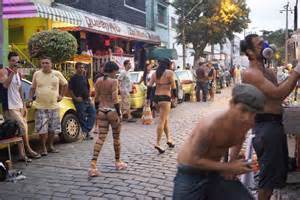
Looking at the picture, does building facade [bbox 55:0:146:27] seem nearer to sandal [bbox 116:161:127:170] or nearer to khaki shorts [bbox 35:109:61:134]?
khaki shorts [bbox 35:109:61:134]

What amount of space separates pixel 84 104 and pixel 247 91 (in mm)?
7849

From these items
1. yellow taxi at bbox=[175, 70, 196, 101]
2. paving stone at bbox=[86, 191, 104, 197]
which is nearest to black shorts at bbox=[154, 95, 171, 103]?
paving stone at bbox=[86, 191, 104, 197]

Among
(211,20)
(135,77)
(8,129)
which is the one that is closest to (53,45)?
(135,77)

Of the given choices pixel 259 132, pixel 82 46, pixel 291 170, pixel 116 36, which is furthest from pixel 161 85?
pixel 116 36

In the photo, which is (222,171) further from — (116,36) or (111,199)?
(116,36)

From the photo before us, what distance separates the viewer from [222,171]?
10.7 feet

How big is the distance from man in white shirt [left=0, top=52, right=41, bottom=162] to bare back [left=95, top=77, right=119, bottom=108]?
166 centimetres

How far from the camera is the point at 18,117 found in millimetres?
8430

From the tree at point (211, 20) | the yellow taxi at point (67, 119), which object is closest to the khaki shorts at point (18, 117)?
the yellow taxi at point (67, 119)

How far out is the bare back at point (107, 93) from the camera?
24.5 feet

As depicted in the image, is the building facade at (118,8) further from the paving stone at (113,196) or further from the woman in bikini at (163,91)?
the paving stone at (113,196)

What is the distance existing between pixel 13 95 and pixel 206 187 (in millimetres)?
5721

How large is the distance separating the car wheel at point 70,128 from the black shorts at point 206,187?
7021mm

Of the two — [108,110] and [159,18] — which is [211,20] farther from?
[108,110]
